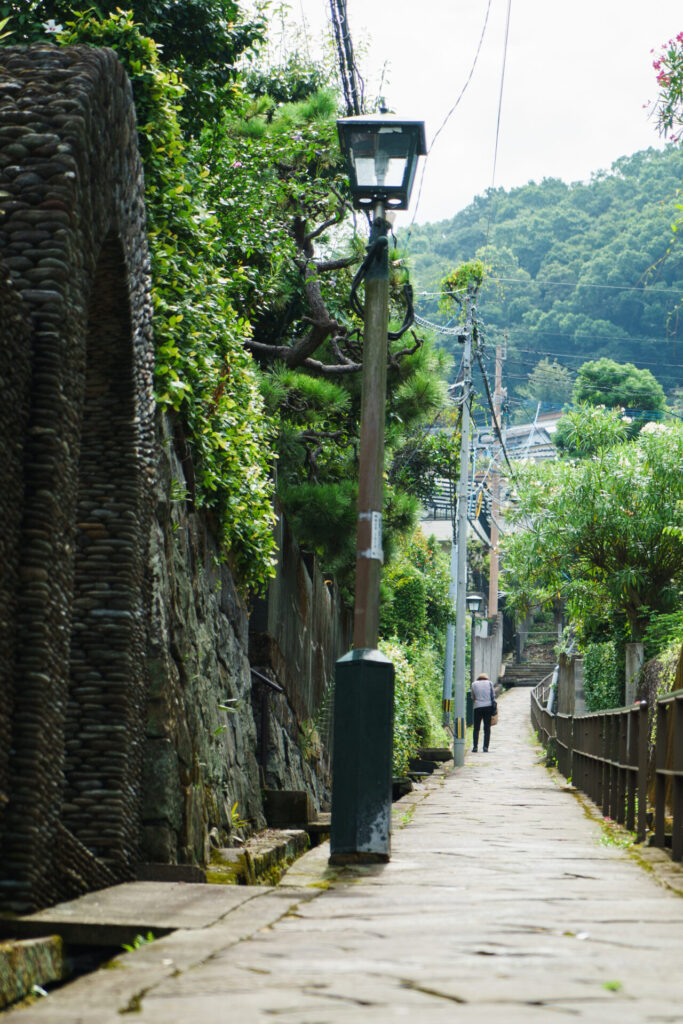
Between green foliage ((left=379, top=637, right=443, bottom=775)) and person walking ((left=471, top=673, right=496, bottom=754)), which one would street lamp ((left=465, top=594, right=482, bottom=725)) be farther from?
person walking ((left=471, top=673, right=496, bottom=754))

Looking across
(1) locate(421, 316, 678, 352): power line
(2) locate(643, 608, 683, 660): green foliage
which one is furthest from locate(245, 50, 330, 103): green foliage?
(1) locate(421, 316, 678, 352): power line

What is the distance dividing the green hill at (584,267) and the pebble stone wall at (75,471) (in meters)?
53.6

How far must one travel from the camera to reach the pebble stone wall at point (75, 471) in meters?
4.95

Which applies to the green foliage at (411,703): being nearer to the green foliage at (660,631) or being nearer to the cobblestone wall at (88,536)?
the green foliage at (660,631)

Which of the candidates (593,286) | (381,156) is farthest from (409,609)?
(593,286)

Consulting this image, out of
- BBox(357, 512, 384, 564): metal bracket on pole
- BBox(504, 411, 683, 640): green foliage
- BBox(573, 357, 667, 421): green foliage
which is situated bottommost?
BBox(357, 512, 384, 564): metal bracket on pole

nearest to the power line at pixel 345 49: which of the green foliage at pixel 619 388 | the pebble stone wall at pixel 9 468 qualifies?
the pebble stone wall at pixel 9 468

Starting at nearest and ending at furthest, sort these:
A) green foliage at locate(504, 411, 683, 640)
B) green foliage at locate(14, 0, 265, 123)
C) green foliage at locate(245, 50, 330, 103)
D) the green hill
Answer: green foliage at locate(14, 0, 265, 123), green foliage at locate(245, 50, 330, 103), green foliage at locate(504, 411, 683, 640), the green hill

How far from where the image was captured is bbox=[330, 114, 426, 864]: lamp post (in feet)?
21.5

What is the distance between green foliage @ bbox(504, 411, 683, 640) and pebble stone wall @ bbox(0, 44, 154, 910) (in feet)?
46.9

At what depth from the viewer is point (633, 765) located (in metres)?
8.71

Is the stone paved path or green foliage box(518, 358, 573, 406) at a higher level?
green foliage box(518, 358, 573, 406)

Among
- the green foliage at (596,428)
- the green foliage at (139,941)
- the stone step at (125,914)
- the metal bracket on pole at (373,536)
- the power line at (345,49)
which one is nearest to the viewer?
the green foliage at (139,941)

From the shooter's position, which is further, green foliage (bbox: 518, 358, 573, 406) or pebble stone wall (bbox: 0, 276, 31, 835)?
green foliage (bbox: 518, 358, 573, 406)
